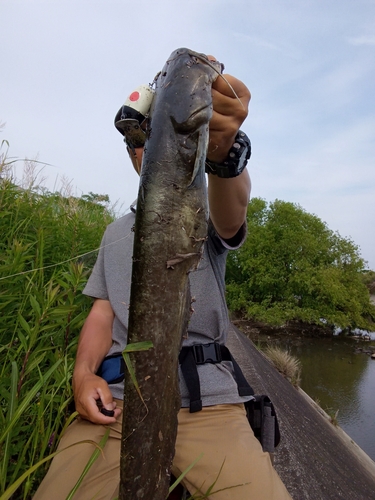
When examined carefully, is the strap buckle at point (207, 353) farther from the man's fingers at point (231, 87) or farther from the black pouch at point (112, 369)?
the man's fingers at point (231, 87)

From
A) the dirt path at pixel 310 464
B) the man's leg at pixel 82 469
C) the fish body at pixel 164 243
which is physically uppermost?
the fish body at pixel 164 243

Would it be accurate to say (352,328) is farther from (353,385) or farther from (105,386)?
(105,386)

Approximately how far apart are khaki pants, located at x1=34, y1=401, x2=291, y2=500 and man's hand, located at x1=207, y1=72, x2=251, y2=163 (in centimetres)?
128

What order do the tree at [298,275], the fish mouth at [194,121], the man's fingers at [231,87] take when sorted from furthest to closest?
the tree at [298,275]
the man's fingers at [231,87]
the fish mouth at [194,121]

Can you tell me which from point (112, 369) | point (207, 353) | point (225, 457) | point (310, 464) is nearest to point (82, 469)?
point (112, 369)

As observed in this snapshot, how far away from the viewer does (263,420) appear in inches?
77.5

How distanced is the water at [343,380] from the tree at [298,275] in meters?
2.51

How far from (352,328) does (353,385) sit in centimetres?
1498

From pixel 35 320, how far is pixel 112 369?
575 mm

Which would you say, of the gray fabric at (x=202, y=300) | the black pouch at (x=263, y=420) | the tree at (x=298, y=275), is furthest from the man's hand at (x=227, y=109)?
the tree at (x=298, y=275)

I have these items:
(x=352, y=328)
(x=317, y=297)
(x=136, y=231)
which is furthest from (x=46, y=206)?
(x=352, y=328)

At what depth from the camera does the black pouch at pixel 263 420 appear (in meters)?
1.96

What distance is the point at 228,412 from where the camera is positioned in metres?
1.78

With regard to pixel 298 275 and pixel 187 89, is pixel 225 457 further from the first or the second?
pixel 298 275
